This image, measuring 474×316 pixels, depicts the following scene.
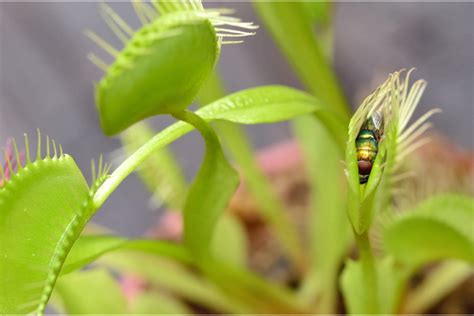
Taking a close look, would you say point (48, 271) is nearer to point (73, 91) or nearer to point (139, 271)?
point (139, 271)

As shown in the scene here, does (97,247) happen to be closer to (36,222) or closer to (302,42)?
(36,222)

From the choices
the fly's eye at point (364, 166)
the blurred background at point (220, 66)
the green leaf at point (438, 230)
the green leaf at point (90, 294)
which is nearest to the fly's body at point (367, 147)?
the fly's eye at point (364, 166)

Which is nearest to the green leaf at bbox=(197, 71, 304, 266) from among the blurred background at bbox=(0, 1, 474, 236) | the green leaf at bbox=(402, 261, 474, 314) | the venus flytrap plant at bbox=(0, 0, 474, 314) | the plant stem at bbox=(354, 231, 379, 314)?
the venus flytrap plant at bbox=(0, 0, 474, 314)

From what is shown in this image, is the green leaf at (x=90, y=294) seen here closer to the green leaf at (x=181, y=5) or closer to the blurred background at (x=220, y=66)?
the green leaf at (x=181, y=5)

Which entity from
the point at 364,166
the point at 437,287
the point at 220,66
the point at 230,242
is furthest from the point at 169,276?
the point at 220,66

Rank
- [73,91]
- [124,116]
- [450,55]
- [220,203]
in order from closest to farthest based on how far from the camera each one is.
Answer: [124,116] → [220,203] → [450,55] → [73,91]

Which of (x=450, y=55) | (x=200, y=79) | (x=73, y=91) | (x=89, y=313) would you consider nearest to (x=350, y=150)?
(x=200, y=79)
